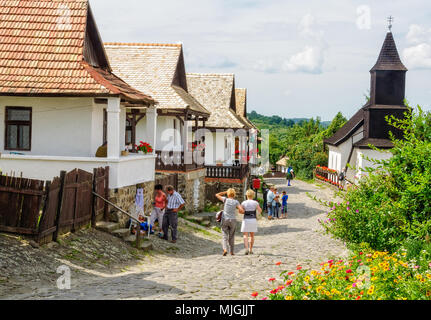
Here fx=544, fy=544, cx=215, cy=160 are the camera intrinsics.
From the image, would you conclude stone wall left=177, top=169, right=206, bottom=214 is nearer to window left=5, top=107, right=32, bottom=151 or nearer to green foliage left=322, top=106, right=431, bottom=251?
window left=5, top=107, right=32, bottom=151

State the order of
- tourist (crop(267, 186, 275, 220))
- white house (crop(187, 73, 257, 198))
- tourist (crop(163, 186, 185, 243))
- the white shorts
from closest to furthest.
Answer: the white shorts → tourist (crop(163, 186, 185, 243)) → tourist (crop(267, 186, 275, 220)) → white house (crop(187, 73, 257, 198))

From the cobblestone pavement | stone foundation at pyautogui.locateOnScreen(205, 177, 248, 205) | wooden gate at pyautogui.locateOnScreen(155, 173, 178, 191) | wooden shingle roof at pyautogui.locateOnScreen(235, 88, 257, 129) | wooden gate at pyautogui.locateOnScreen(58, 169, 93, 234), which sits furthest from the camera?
wooden shingle roof at pyautogui.locateOnScreen(235, 88, 257, 129)

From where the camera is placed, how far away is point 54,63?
16.2 metres

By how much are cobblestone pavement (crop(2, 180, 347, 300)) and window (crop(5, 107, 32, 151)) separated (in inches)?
196

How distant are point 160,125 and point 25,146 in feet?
36.9

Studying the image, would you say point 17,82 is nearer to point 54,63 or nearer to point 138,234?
point 54,63

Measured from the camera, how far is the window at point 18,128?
1636cm

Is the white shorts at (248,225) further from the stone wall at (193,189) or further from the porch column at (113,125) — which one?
the stone wall at (193,189)

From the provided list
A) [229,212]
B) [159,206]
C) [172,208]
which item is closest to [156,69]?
[159,206]

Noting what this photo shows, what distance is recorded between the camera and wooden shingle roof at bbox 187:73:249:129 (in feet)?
113

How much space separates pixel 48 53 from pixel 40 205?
6.45 metres

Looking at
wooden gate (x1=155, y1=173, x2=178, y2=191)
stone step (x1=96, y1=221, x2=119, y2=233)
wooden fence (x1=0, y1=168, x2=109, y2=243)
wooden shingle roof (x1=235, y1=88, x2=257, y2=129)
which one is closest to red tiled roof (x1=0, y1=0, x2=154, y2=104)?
wooden fence (x1=0, y1=168, x2=109, y2=243)

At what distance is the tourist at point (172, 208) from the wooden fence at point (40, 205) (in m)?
3.38

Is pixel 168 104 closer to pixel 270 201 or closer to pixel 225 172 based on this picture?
pixel 270 201
